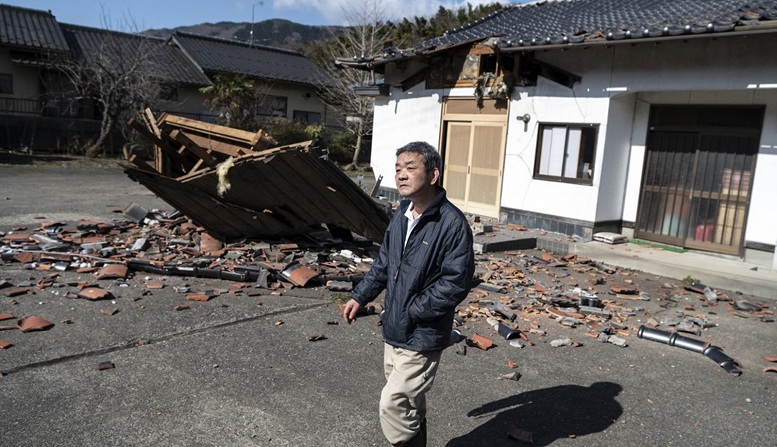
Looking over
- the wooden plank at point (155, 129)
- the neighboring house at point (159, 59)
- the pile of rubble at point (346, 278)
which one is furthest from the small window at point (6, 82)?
the wooden plank at point (155, 129)

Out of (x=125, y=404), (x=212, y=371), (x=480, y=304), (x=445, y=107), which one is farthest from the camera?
A: (x=445, y=107)

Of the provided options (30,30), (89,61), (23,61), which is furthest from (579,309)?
(30,30)

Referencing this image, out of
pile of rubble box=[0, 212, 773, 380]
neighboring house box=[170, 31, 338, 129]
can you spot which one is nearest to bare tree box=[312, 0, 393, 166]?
neighboring house box=[170, 31, 338, 129]

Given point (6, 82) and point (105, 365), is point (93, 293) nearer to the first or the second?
point (105, 365)

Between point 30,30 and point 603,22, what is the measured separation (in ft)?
79.3

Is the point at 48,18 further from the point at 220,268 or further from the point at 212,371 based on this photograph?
the point at 212,371

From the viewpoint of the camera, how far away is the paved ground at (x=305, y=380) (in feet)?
12.3

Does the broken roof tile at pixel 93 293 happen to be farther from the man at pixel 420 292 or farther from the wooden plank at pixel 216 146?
the man at pixel 420 292

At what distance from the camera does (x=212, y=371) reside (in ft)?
14.9

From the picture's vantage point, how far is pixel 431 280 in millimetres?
3156

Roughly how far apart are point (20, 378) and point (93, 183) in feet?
43.7

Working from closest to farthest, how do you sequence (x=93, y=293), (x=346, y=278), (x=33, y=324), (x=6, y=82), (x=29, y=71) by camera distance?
(x=33, y=324) → (x=93, y=293) → (x=346, y=278) → (x=6, y=82) → (x=29, y=71)

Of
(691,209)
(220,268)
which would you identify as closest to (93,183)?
(220,268)

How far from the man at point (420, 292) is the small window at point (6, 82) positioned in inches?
1032
